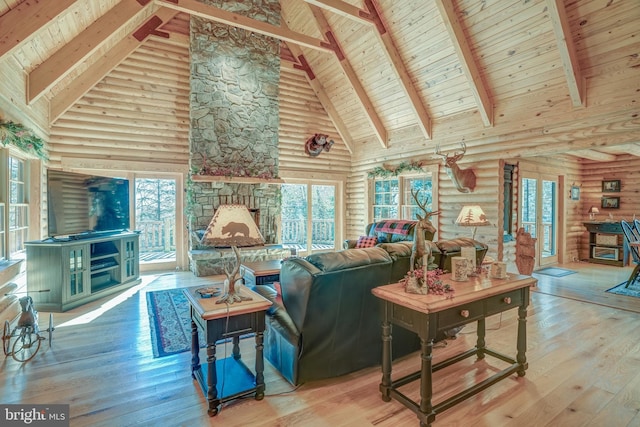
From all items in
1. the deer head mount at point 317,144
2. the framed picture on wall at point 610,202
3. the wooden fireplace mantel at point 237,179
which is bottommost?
the framed picture on wall at point 610,202

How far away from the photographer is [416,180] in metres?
7.14

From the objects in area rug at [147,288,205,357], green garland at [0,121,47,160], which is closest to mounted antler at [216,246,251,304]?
area rug at [147,288,205,357]

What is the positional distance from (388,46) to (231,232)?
5097mm

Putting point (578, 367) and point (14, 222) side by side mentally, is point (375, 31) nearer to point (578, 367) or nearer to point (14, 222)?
point (578, 367)

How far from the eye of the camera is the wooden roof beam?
4.88 meters

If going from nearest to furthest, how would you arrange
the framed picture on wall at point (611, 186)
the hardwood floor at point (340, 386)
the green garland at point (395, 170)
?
the hardwood floor at point (340, 386), the green garland at point (395, 170), the framed picture on wall at point (611, 186)

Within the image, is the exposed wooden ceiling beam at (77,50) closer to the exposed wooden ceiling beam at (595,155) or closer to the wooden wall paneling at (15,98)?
the wooden wall paneling at (15,98)

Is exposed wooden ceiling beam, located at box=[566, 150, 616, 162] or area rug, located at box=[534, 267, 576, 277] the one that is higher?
exposed wooden ceiling beam, located at box=[566, 150, 616, 162]

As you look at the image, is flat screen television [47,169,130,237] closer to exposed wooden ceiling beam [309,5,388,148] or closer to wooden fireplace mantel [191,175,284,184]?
wooden fireplace mantel [191,175,284,184]

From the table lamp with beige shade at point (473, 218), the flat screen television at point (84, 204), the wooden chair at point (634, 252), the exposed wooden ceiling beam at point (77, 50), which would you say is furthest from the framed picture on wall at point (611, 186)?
the flat screen television at point (84, 204)

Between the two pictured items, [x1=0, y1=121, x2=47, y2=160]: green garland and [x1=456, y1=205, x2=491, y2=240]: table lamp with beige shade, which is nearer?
[x1=0, y1=121, x2=47, y2=160]: green garland

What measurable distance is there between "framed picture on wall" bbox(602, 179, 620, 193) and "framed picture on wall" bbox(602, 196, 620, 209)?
0.17 metres

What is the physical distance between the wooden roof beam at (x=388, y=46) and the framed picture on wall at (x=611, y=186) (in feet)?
17.0

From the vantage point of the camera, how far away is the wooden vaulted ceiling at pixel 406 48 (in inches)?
155
